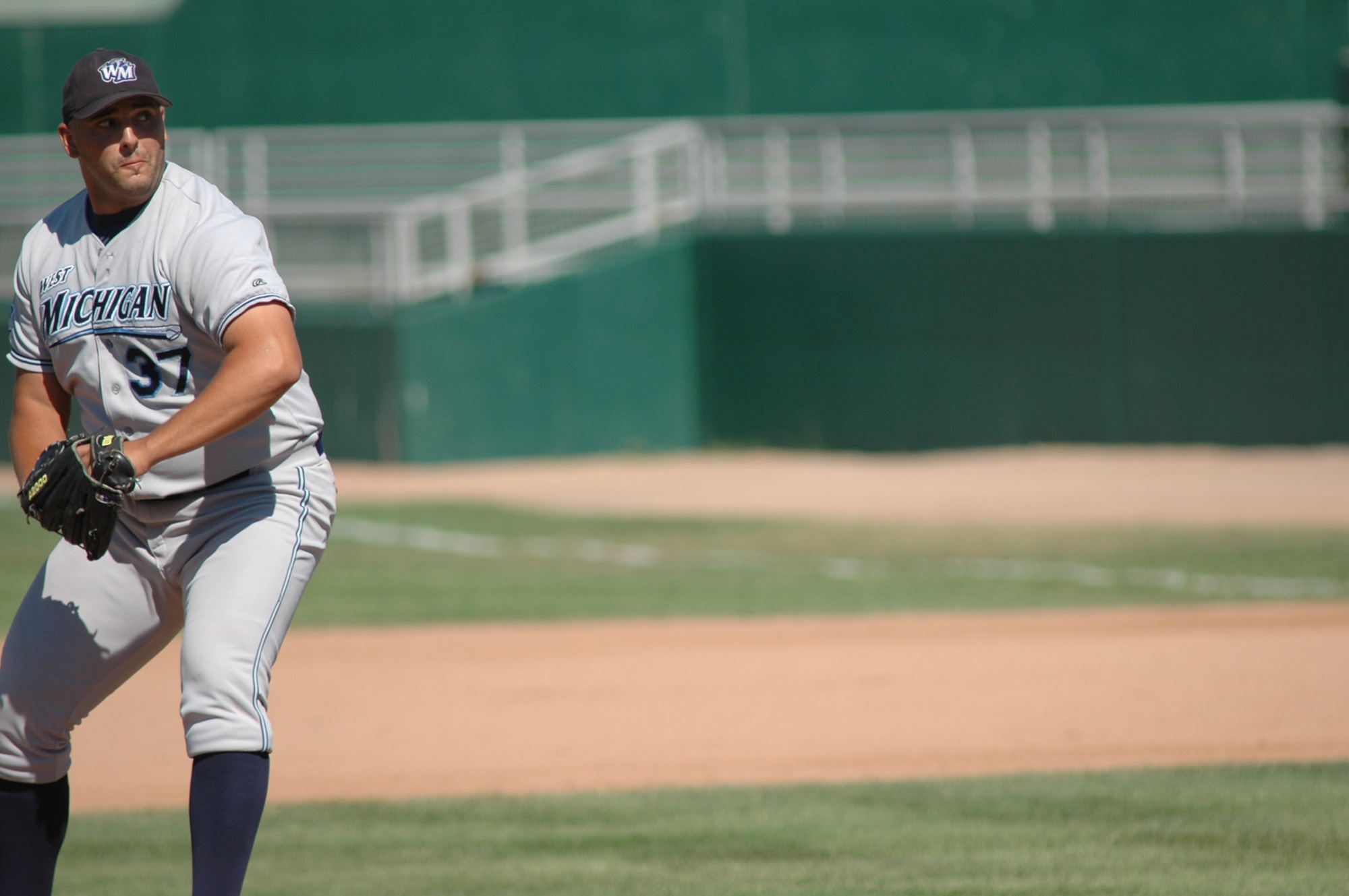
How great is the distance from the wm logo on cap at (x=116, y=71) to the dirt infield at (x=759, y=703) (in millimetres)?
3234

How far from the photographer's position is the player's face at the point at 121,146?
3.62 metres

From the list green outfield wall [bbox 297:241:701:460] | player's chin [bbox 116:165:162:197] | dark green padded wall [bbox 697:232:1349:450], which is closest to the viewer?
player's chin [bbox 116:165:162:197]

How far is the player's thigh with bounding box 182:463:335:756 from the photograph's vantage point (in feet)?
11.5

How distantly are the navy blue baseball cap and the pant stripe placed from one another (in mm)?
830

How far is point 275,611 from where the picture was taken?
362cm

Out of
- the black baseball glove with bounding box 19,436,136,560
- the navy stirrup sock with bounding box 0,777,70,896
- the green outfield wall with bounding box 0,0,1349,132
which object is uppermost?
the green outfield wall with bounding box 0,0,1349,132

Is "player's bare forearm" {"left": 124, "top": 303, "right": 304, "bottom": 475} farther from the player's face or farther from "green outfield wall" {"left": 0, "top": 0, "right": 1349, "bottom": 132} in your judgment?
"green outfield wall" {"left": 0, "top": 0, "right": 1349, "bottom": 132}

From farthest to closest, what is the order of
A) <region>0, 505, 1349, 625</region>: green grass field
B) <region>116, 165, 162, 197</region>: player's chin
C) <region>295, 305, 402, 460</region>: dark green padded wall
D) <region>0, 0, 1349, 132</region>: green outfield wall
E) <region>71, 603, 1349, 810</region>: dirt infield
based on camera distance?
<region>0, 0, 1349, 132</region>: green outfield wall < <region>295, 305, 402, 460</region>: dark green padded wall < <region>0, 505, 1349, 625</region>: green grass field < <region>71, 603, 1349, 810</region>: dirt infield < <region>116, 165, 162, 197</region>: player's chin

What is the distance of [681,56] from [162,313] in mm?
21340

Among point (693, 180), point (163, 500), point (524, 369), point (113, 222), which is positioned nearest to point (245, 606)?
point (163, 500)

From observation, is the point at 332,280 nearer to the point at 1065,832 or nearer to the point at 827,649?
the point at 827,649

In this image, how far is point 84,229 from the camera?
378 centimetres

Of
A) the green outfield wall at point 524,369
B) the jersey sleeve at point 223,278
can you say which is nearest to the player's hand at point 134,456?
the jersey sleeve at point 223,278

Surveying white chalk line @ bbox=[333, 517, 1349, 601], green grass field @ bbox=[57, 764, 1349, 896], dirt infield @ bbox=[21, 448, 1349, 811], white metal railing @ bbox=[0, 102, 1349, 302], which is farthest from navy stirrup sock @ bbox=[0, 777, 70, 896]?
white metal railing @ bbox=[0, 102, 1349, 302]
